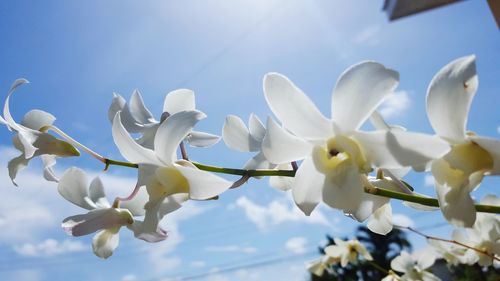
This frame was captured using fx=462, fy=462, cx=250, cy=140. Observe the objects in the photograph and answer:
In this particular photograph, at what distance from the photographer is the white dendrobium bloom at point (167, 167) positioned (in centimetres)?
33

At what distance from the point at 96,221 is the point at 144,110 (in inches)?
4.9

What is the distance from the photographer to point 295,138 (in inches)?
12.4

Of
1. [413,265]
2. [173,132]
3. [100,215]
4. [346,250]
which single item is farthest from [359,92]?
[346,250]

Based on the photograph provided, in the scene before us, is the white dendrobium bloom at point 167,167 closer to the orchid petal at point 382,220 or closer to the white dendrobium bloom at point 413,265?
the orchid petal at point 382,220

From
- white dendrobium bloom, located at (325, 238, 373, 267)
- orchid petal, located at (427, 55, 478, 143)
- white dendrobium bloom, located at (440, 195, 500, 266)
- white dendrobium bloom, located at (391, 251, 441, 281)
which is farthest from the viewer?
white dendrobium bloom, located at (325, 238, 373, 267)

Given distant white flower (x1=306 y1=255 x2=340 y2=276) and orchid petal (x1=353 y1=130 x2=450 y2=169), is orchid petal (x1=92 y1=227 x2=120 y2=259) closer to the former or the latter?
orchid petal (x1=353 y1=130 x2=450 y2=169)

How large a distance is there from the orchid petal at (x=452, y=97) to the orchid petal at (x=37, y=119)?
1.08ft

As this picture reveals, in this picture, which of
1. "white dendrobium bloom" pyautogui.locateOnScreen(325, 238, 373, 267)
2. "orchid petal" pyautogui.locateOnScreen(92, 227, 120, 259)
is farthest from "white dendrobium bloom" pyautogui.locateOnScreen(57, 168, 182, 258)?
"white dendrobium bloom" pyautogui.locateOnScreen(325, 238, 373, 267)

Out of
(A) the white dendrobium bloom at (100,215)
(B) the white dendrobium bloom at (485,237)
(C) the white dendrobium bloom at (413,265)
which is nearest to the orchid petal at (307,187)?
(A) the white dendrobium bloom at (100,215)

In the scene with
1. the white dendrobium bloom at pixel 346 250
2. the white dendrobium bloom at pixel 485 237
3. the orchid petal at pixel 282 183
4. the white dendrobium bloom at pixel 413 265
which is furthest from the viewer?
the white dendrobium bloom at pixel 346 250

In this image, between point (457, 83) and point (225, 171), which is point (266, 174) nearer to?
point (225, 171)

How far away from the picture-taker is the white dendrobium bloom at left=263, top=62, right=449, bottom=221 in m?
0.28

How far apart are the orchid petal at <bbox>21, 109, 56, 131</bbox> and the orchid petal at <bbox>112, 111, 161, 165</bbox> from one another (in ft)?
0.40

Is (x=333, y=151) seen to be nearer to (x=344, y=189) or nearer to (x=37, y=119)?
(x=344, y=189)
